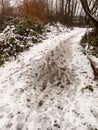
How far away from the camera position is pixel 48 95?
5785 mm

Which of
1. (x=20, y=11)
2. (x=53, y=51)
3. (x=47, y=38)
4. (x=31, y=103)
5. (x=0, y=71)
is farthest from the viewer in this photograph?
(x=20, y=11)

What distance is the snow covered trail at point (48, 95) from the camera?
4.60 metres

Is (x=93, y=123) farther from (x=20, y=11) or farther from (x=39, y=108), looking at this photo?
(x=20, y=11)

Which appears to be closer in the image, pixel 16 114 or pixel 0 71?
pixel 16 114

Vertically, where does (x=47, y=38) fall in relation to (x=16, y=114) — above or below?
below

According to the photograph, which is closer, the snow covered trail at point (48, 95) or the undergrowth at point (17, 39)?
the snow covered trail at point (48, 95)

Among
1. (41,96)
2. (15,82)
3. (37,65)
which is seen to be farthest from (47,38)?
(41,96)

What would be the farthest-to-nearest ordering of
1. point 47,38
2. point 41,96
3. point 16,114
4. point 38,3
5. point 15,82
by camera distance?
point 38,3 < point 47,38 < point 15,82 < point 41,96 < point 16,114

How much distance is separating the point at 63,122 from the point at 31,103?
115 cm

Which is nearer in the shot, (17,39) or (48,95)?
(48,95)

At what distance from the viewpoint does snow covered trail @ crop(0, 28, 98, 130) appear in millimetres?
4598

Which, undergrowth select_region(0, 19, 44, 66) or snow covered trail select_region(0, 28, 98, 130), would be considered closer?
snow covered trail select_region(0, 28, 98, 130)

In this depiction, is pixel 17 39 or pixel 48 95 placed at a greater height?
pixel 48 95

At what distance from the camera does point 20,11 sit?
854 inches
